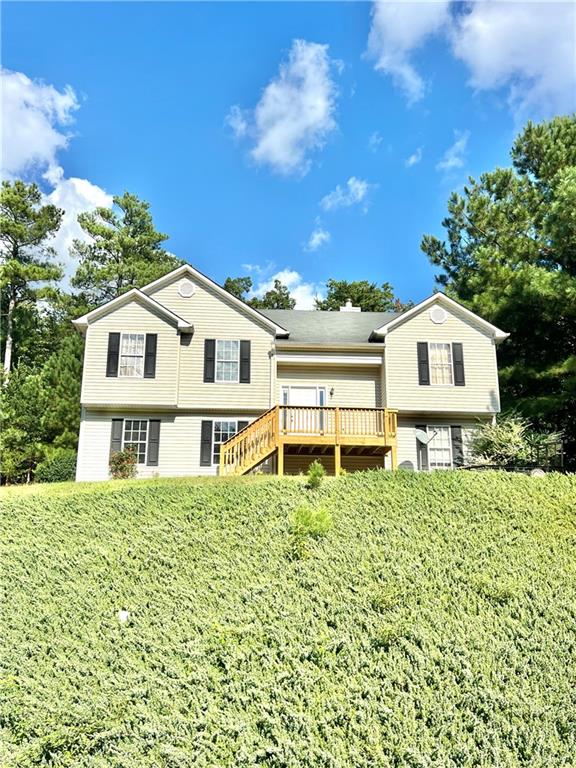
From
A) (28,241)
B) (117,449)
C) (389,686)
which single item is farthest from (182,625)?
(28,241)

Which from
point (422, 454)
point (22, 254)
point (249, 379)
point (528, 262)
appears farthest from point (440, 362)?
point (22, 254)

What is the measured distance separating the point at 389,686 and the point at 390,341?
11.5 m

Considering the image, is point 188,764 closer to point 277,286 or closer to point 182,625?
point 182,625

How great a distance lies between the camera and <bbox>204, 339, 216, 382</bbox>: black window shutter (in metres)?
16.6

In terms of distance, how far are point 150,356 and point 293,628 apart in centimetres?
1030

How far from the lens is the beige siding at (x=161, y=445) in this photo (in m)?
15.8

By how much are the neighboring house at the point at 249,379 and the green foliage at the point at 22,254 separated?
42.8 ft

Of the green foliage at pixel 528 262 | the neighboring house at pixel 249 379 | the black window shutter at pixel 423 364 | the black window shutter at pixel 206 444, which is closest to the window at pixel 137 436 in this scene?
the neighboring house at pixel 249 379

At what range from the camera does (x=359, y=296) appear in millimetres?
34562

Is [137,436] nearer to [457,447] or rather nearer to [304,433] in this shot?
[304,433]

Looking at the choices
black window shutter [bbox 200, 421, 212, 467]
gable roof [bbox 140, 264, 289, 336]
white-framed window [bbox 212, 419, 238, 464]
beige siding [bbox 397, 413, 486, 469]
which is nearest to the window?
black window shutter [bbox 200, 421, 212, 467]

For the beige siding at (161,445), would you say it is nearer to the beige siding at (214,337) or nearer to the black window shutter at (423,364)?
the beige siding at (214,337)

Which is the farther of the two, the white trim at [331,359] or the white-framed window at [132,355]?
the white trim at [331,359]

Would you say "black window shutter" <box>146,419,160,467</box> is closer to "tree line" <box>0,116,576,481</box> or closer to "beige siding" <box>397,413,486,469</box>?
"tree line" <box>0,116,576,481</box>
